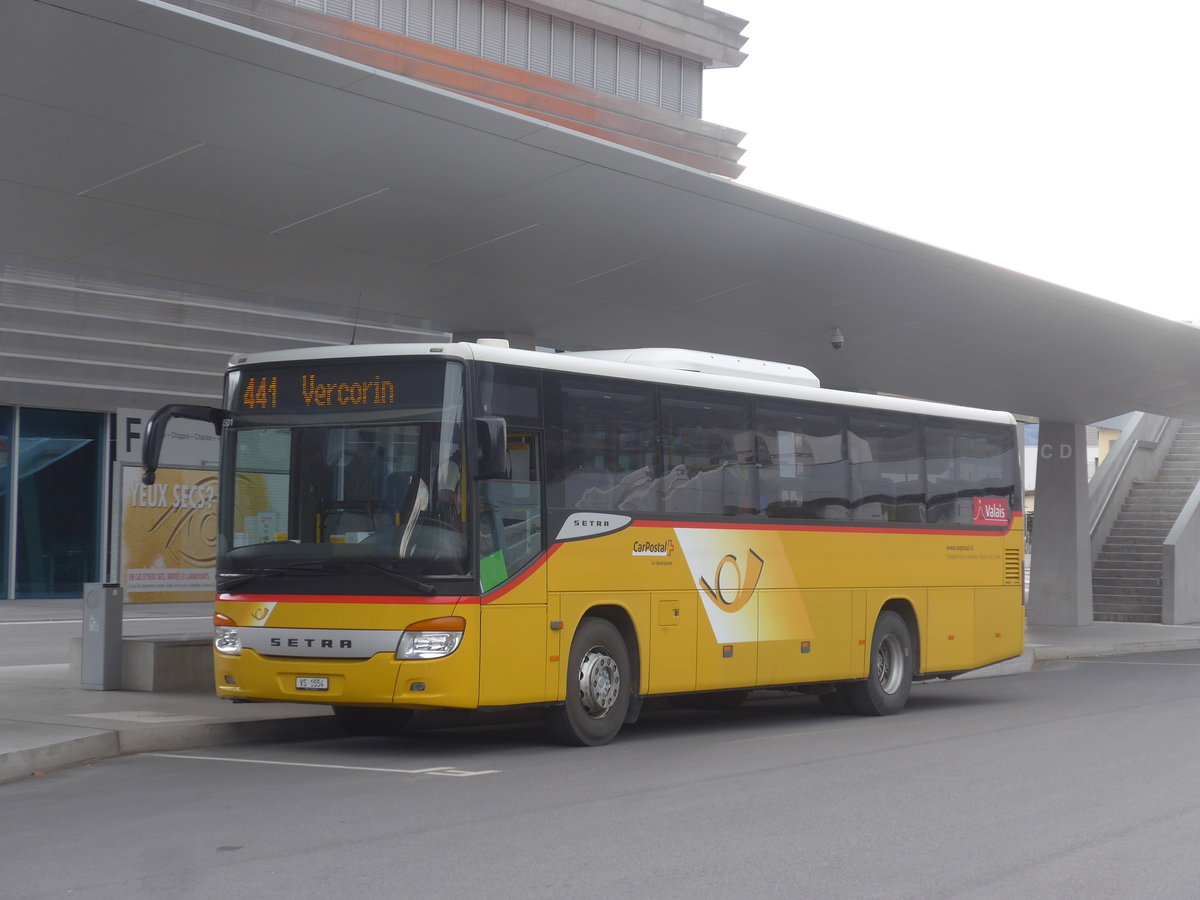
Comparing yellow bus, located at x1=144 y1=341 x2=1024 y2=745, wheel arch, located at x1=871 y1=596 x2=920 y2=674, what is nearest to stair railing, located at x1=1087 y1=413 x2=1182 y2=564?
wheel arch, located at x1=871 y1=596 x2=920 y2=674

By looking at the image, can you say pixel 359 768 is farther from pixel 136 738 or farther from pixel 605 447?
pixel 605 447

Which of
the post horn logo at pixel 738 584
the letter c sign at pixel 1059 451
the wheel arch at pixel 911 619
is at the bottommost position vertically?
the wheel arch at pixel 911 619

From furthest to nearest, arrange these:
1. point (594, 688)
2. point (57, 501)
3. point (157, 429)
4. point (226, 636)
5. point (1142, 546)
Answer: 1. point (1142, 546)
2. point (57, 501)
3. point (594, 688)
4. point (226, 636)
5. point (157, 429)

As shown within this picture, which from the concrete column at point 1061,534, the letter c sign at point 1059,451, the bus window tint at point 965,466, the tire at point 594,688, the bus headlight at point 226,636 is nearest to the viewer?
the bus headlight at point 226,636

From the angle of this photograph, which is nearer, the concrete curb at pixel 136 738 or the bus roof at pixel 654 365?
the concrete curb at pixel 136 738

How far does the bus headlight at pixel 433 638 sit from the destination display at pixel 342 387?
5.45 feet

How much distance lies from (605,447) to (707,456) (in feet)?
4.39

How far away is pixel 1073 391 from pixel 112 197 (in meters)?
20.7

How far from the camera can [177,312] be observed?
98.9 ft

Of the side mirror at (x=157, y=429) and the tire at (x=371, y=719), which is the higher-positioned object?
the side mirror at (x=157, y=429)

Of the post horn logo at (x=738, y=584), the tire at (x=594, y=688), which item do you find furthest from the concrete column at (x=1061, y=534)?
the tire at (x=594, y=688)

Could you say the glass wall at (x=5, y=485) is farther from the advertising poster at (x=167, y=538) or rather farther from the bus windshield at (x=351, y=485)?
the bus windshield at (x=351, y=485)

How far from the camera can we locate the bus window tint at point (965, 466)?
623 inches

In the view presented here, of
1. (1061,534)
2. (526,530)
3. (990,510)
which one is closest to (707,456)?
(526,530)
